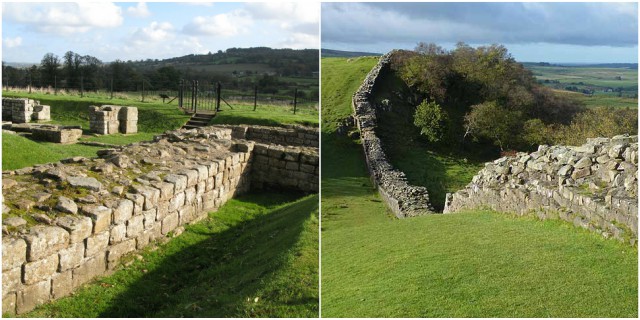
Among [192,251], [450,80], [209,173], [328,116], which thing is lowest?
[192,251]

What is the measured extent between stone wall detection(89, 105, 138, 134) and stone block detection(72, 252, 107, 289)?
17.6m

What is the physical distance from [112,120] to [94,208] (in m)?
18.1

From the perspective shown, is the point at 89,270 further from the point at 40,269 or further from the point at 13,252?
the point at 13,252

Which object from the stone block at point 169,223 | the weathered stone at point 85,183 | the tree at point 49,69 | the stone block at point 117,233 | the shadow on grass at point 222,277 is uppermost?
the tree at point 49,69

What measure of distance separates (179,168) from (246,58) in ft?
135

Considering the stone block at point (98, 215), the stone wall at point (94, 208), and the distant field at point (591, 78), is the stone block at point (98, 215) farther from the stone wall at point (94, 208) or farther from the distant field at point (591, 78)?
the distant field at point (591, 78)

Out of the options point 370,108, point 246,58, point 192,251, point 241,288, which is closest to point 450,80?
point 370,108

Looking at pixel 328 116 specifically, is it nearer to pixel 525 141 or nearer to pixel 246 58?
pixel 525 141

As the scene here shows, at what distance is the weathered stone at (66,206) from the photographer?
23.2 ft

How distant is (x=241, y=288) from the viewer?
Answer: 20.9 feet

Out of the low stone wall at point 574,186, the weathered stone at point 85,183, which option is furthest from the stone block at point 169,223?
the low stone wall at point 574,186

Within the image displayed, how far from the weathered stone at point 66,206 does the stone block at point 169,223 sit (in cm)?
216

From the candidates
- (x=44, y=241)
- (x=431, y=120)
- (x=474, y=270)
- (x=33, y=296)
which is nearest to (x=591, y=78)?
(x=431, y=120)

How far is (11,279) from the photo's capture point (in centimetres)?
595
